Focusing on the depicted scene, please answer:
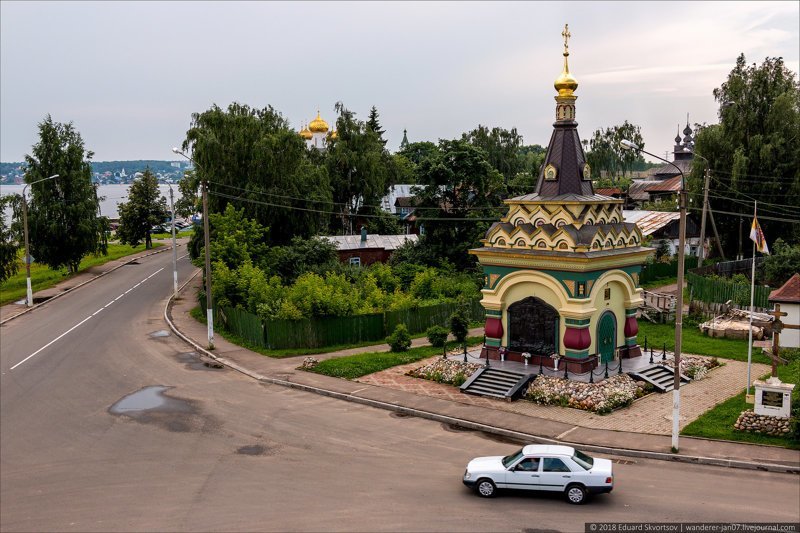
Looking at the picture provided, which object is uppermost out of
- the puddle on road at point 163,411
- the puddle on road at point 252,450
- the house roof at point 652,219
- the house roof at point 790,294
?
the house roof at point 652,219

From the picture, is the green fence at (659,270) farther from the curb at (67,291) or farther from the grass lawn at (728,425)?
the curb at (67,291)

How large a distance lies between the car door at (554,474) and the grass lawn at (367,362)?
42.4 feet

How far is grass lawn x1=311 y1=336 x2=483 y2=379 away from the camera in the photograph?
2884 cm

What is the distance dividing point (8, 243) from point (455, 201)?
3108 centimetres

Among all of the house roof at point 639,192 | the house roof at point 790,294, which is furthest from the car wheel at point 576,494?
the house roof at point 639,192

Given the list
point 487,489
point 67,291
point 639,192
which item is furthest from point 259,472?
point 639,192

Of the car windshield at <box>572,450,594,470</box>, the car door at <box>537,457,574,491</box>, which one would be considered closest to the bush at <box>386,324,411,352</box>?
the car windshield at <box>572,450,594,470</box>

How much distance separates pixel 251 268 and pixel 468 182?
55.4 ft

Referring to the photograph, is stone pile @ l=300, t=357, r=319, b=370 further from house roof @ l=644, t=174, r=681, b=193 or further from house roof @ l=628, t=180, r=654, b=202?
house roof @ l=628, t=180, r=654, b=202

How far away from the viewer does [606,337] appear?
2761 cm

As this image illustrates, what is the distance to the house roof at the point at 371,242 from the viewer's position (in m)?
52.9

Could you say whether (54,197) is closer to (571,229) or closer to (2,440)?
(2,440)

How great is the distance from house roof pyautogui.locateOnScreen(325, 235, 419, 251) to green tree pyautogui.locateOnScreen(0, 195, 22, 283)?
21985 millimetres

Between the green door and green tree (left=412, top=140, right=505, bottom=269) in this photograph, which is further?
green tree (left=412, top=140, right=505, bottom=269)
